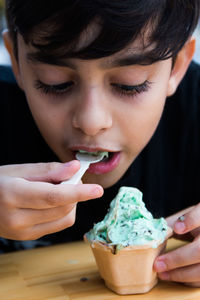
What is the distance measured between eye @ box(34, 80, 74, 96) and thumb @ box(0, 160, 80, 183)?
199mm

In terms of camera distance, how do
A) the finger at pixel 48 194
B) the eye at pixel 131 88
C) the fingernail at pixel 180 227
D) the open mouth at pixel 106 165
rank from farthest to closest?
the open mouth at pixel 106 165 → the eye at pixel 131 88 → the fingernail at pixel 180 227 → the finger at pixel 48 194

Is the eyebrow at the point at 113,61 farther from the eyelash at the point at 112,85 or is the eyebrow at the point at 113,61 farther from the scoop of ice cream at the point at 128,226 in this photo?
the scoop of ice cream at the point at 128,226

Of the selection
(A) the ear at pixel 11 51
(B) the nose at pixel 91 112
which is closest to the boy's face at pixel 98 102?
(B) the nose at pixel 91 112

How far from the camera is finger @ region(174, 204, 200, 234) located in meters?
0.79

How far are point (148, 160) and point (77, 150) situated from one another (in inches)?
18.3

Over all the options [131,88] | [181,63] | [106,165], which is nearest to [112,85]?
[131,88]

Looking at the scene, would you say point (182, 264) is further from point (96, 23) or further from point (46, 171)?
point (96, 23)

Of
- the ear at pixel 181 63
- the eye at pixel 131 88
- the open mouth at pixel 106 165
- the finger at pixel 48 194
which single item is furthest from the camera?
the ear at pixel 181 63

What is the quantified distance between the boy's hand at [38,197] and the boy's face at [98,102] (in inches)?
5.8

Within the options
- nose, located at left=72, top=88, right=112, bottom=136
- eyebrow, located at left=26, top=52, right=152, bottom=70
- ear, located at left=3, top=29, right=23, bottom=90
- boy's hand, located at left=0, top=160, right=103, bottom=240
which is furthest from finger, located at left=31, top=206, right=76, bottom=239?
ear, located at left=3, top=29, right=23, bottom=90

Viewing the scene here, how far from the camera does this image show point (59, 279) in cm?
82

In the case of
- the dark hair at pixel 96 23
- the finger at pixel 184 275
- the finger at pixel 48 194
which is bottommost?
the finger at pixel 184 275

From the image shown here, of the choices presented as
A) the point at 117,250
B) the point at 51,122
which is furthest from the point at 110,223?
the point at 51,122

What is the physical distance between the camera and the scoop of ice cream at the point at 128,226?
74 centimetres
